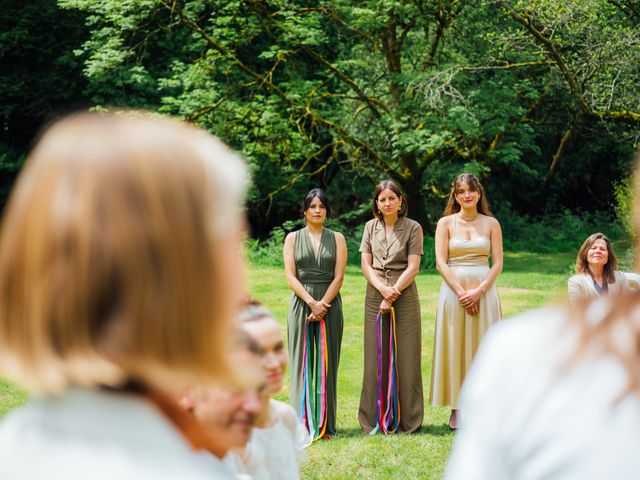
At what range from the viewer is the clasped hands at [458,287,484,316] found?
730 centimetres

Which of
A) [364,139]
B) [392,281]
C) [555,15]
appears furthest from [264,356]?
[364,139]

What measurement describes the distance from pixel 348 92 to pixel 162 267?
1990cm

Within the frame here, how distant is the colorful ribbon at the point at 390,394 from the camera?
7422 millimetres

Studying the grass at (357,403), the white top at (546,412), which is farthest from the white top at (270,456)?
the white top at (546,412)

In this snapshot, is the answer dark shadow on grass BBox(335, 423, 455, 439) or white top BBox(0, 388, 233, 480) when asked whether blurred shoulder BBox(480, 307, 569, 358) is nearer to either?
white top BBox(0, 388, 233, 480)

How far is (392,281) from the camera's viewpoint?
7.48 metres

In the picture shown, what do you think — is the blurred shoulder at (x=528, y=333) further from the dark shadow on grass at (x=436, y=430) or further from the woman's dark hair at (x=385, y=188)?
the dark shadow on grass at (x=436, y=430)

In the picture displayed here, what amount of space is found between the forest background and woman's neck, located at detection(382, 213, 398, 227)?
8.00 m

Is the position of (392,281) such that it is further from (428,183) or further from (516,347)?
(428,183)

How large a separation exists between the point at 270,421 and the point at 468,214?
5.25 metres

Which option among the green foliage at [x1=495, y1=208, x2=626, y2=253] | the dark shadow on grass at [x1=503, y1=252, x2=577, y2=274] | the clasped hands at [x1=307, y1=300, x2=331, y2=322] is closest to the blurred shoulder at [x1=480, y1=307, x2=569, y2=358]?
the clasped hands at [x1=307, y1=300, x2=331, y2=322]

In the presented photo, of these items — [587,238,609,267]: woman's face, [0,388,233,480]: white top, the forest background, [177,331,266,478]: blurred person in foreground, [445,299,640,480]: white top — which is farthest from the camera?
the forest background

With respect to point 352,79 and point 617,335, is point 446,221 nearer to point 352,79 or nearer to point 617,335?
point 617,335

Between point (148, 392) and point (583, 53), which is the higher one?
point (583, 53)
